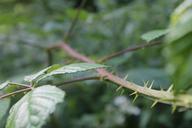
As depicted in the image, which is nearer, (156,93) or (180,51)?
(180,51)

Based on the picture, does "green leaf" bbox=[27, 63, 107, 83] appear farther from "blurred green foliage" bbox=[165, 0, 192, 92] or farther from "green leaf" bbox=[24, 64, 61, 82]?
"blurred green foliage" bbox=[165, 0, 192, 92]

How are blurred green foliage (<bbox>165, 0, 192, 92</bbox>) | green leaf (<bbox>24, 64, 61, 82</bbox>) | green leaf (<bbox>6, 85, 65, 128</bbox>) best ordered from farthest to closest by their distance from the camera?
green leaf (<bbox>24, 64, 61, 82</bbox>), green leaf (<bbox>6, 85, 65, 128</bbox>), blurred green foliage (<bbox>165, 0, 192, 92</bbox>)

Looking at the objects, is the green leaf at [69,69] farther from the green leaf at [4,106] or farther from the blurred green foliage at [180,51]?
the blurred green foliage at [180,51]

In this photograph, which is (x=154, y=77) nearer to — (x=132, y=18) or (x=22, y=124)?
(x=132, y=18)

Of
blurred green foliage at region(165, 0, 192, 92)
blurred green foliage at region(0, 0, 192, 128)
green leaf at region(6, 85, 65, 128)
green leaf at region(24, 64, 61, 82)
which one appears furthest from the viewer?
blurred green foliage at region(0, 0, 192, 128)

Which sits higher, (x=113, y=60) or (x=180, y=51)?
(x=113, y=60)

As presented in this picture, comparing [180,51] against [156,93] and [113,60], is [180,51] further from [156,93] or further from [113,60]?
[113,60]

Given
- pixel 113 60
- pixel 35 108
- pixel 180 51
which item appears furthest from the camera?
pixel 113 60

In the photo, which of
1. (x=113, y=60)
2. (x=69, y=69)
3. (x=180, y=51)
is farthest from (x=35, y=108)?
(x=113, y=60)

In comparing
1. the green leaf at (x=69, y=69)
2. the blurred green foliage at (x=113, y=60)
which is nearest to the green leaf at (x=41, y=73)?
the green leaf at (x=69, y=69)

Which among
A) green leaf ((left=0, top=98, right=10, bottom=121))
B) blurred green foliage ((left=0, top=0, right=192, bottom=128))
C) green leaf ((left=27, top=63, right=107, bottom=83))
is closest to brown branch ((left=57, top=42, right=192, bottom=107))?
green leaf ((left=27, top=63, right=107, bottom=83))
